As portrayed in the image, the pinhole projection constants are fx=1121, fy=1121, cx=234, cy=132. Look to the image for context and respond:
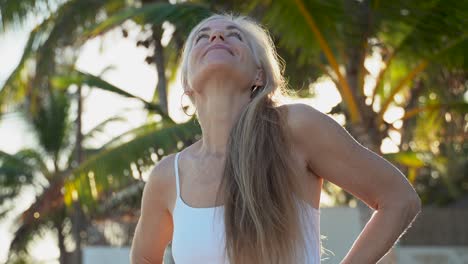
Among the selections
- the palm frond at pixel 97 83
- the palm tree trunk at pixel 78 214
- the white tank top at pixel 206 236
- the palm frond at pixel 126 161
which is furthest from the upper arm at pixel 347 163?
the palm tree trunk at pixel 78 214

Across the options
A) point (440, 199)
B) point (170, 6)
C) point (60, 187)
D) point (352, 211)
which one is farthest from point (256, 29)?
point (440, 199)

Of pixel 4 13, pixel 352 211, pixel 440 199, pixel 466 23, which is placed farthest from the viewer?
pixel 440 199

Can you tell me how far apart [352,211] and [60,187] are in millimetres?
4744

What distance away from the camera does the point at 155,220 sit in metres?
3.00

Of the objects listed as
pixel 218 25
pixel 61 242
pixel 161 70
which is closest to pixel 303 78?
pixel 161 70

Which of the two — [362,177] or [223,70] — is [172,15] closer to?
[223,70]

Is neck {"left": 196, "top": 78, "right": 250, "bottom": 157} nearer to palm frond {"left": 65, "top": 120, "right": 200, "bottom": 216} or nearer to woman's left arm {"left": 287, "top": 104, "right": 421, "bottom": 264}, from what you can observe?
woman's left arm {"left": 287, "top": 104, "right": 421, "bottom": 264}

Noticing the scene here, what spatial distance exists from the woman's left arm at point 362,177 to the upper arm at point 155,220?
1.35 ft

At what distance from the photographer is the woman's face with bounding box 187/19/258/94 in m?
2.85

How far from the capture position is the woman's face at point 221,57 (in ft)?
9.36

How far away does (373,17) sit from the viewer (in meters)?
8.78

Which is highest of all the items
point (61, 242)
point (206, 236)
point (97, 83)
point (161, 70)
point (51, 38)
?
point (206, 236)

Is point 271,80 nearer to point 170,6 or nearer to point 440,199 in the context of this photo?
point 170,6

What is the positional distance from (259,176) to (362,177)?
0.83ft
